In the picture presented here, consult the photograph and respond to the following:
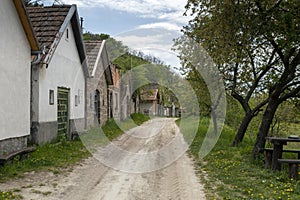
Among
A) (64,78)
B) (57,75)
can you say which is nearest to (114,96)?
(64,78)

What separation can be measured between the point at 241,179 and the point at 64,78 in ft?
28.4

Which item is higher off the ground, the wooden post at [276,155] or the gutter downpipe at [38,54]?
the gutter downpipe at [38,54]

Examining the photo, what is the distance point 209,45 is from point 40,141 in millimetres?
6308

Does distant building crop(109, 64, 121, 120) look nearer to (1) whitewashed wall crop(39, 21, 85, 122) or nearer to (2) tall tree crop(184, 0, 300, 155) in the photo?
(1) whitewashed wall crop(39, 21, 85, 122)

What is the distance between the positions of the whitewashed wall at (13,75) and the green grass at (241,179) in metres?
4.99

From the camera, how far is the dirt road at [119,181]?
6180 mm

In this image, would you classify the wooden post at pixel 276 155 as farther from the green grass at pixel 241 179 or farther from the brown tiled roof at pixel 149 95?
the brown tiled roof at pixel 149 95

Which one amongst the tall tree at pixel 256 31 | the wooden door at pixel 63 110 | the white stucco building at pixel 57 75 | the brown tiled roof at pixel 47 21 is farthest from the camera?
the wooden door at pixel 63 110

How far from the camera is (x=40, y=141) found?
36.9ft

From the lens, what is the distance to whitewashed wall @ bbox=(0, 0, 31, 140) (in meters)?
8.45

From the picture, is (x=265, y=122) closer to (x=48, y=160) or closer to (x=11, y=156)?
(x=48, y=160)

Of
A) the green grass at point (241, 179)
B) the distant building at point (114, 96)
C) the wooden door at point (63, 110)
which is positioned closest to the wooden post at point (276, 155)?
the green grass at point (241, 179)

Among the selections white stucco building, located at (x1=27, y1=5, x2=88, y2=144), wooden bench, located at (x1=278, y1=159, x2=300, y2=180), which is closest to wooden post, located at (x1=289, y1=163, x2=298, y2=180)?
wooden bench, located at (x1=278, y1=159, x2=300, y2=180)

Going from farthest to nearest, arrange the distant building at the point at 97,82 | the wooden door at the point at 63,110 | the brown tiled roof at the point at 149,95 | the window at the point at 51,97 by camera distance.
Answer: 1. the brown tiled roof at the point at 149,95
2. the distant building at the point at 97,82
3. the wooden door at the point at 63,110
4. the window at the point at 51,97
